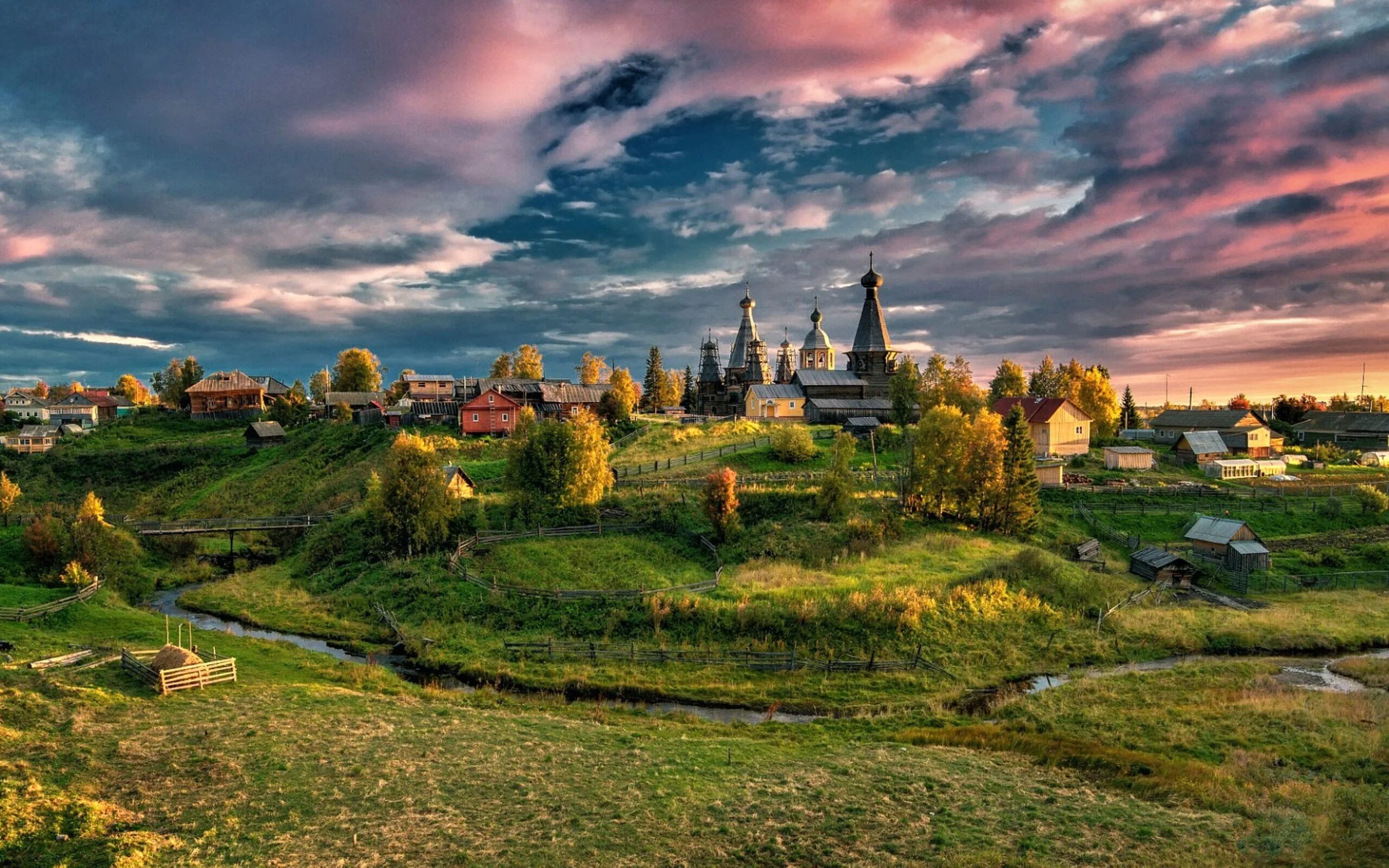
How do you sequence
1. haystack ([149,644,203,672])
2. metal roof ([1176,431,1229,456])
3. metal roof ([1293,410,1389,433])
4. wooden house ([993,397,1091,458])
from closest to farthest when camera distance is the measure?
haystack ([149,644,203,672]) → wooden house ([993,397,1091,458]) → metal roof ([1176,431,1229,456]) → metal roof ([1293,410,1389,433])

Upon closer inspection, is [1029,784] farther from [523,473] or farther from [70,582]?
[70,582]

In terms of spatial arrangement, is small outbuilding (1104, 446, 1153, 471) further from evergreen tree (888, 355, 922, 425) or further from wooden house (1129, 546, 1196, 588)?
wooden house (1129, 546, 1196, 588)

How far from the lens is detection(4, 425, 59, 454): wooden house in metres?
82.1

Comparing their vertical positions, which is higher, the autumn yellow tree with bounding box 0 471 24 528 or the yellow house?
the yellow house

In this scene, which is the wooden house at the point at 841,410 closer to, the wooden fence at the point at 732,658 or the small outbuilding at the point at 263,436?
the wooden fence at the point at 732,658

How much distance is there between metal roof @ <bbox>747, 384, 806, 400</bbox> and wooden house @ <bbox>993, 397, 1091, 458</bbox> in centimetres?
2678

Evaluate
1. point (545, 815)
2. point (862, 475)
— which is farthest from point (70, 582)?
point (862, 475)

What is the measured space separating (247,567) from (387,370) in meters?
111

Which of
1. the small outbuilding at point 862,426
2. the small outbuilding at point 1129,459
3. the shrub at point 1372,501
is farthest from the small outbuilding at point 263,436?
the shrub at point 1372,501

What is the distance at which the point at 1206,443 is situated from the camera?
234ft

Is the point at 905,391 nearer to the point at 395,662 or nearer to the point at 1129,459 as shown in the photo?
the point at 1129,459

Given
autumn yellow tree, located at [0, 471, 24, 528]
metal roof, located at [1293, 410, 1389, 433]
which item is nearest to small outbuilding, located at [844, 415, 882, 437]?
metal roof, located at [1293, 410, 1389, 433]

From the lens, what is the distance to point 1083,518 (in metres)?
49.8

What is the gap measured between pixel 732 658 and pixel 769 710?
3.76 meters
